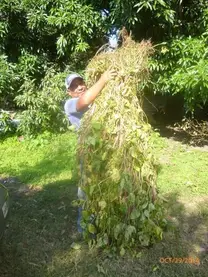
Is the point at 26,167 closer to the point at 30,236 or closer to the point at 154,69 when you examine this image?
the point at 30,236

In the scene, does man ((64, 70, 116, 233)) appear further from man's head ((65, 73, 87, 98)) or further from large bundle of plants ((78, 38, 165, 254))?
large bundle of plants ((78, 38, 165, 254))

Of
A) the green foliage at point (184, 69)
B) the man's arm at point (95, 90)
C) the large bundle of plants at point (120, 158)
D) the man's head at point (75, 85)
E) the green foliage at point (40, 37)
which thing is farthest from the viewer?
the green foliage at point (40, 37)

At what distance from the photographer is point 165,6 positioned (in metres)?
4.34

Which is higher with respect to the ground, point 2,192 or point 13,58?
point 13,58

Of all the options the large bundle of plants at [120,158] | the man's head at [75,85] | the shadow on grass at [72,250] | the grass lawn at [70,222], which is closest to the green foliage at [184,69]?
the grass lawn at [70,222]

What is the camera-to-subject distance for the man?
2.40m

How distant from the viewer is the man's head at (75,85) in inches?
116

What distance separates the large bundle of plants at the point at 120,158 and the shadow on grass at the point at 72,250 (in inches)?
6.7

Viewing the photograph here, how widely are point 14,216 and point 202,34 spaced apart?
3777 millimetres

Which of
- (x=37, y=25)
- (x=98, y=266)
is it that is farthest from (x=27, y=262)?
(x=37, y=25)

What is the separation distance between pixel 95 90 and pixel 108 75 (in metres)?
0.19

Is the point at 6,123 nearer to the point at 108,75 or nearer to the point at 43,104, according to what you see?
the point at 43,104
